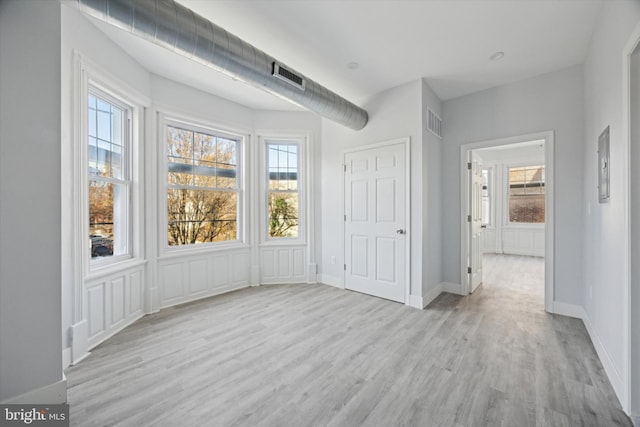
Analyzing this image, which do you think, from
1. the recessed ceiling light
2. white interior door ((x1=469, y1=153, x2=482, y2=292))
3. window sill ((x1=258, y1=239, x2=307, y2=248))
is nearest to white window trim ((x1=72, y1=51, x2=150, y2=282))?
window sill ((x1=258, y1=239, x2=307, y2=248))

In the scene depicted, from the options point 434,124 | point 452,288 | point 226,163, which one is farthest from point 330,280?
point 434,124

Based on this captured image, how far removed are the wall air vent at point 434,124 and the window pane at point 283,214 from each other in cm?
233

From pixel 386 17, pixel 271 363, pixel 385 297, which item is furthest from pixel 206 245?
pixel 386 17

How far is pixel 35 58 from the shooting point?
171cm

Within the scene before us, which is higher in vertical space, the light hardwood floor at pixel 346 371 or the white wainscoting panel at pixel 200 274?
the white wainscoting panel at pixel 200 274

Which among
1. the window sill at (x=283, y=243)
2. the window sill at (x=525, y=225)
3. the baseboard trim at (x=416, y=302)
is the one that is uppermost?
the window sill at (x=525, y=225)

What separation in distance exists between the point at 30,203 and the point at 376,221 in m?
3.48

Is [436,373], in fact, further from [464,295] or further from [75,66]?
[75,66]

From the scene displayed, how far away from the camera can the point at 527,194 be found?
24.4 ft

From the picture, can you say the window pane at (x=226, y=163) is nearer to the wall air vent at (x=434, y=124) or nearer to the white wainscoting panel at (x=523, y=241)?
the wall air vent at (x=434, y=124)

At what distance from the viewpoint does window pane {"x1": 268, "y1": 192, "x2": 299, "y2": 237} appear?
4.69 m

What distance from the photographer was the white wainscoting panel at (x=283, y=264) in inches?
180

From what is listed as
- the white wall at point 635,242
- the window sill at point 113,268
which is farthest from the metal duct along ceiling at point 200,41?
the white wall at point 635,242

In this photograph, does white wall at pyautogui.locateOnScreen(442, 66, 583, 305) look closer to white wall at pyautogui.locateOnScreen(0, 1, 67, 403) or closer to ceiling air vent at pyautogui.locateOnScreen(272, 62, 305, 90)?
ceiling air vent at pyautogui.locateOnScreen(272, 62, 305, 90)
